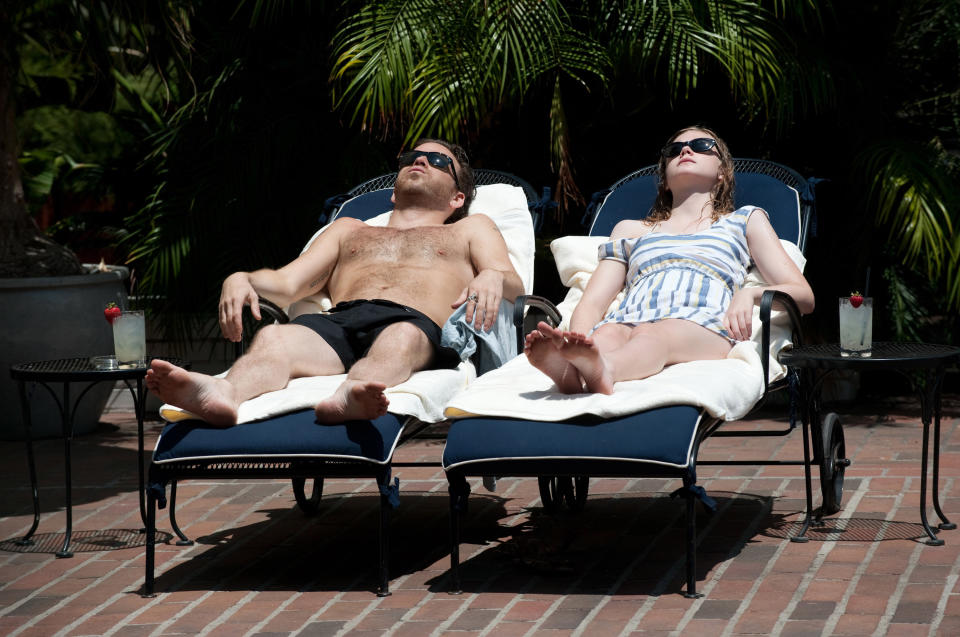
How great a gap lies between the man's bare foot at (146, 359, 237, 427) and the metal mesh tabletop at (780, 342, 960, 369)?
1806 mm

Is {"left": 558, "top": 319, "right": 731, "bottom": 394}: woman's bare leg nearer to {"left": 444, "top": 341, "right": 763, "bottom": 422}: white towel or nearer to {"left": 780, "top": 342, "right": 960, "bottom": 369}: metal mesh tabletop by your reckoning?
{"left": 444, "top": 341, "right": 763, "bottom": 422}: white towel

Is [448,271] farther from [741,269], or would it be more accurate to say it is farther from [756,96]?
[756,96]

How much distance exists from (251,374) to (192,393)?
36 cm

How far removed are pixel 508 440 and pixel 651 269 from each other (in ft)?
4.66

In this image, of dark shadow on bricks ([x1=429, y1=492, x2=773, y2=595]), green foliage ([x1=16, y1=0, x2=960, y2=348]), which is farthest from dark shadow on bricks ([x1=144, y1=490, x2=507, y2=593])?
green foliage ([x1=16, y1=0, x2=960, y2=348])

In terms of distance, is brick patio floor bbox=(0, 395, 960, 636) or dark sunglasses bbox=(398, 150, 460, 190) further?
dark sunglasses bbox=(398, 150, 460, 190)

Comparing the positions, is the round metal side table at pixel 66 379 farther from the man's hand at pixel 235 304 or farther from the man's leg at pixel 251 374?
the man's leg at pixel 251 374

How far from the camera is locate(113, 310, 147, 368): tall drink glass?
176 inches

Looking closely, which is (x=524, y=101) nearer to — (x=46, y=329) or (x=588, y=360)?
(x=46, y=329)

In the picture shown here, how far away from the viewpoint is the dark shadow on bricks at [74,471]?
5.44 metres

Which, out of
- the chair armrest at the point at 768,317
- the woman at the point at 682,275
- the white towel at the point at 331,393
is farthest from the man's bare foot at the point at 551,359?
the chair armrest at the point at 768,317

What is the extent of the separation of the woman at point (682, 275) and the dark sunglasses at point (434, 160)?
29.7 inches

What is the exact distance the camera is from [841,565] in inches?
159

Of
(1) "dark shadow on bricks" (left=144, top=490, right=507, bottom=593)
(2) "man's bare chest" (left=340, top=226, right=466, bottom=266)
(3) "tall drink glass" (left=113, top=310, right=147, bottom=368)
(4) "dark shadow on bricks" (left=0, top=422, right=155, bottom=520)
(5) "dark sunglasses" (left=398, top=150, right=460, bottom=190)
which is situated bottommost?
(4) "dark shadow on bricks" (left=0, top=422, right=155, bottom=520)
